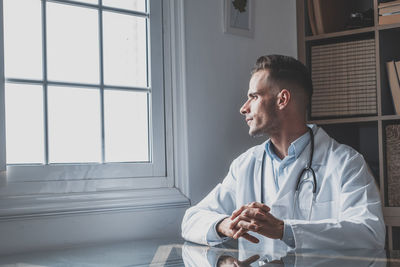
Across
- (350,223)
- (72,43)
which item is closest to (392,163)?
(350,223)

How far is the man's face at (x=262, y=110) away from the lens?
7.18 ft

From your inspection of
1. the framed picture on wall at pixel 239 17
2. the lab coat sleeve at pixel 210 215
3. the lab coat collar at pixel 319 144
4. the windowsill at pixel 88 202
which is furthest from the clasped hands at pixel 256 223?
the framed picture on wall at pixel 239 17

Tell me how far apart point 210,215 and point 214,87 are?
0.74 m

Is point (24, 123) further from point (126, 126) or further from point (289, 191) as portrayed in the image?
point (289, 191)

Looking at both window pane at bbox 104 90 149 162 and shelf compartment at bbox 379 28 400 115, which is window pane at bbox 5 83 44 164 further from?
shelf compartment at bbox 379 28 400 115

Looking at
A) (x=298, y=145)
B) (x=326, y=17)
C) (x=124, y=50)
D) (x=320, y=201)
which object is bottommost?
(x=320, y=201)

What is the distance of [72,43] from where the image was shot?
225 centimetres

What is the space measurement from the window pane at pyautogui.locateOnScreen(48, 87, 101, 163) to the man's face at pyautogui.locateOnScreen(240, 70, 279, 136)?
2.15ft

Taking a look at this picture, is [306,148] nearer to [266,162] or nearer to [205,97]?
[266,162]

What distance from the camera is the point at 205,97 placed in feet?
8.26

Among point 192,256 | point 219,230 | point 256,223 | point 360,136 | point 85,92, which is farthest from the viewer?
point 360,136

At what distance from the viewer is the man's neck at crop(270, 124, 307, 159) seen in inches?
86.8

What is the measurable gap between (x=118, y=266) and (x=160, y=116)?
1100mm

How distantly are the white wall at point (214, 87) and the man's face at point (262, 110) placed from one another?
0.35 m
